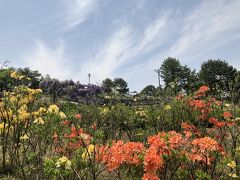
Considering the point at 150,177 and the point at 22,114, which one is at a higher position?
the point at 22,114

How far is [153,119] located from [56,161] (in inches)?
272

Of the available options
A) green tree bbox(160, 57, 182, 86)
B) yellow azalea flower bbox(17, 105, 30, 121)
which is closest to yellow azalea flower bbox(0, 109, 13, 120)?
yellow azalea flower bbox(17, 105, 30, 121)

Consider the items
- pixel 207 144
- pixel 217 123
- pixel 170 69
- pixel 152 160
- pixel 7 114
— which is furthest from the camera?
pixel 170 69

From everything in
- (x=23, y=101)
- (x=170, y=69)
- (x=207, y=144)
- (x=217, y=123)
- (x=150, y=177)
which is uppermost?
(x=170, y=69)

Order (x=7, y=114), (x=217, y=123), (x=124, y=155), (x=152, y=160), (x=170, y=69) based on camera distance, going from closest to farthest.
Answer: (x=152, y=160) < (x=124, y=155) < (x=7, y=114) < (x=217, y=123) < (x=170, y=69)

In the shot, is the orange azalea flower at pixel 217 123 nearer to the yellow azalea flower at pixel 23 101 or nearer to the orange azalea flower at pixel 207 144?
the orange azalea flower at pixel 207 144

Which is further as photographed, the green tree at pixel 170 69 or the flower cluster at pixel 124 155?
the green tree at pixel 170 69

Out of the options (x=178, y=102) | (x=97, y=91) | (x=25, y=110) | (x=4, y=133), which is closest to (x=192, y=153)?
(x=25, y=110)

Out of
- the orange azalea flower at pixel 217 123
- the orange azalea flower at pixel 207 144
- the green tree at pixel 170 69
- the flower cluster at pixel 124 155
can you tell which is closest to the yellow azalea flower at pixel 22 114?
the flower cluster at pixel 124 155

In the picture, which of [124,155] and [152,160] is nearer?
[152,160]

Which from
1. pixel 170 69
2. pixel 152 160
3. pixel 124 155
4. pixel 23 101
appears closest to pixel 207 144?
pixel 152 160

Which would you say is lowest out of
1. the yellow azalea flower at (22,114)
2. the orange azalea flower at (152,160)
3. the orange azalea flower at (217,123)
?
the orange azalea flower at (152,160)

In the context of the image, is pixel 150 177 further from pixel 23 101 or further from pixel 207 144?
pixel 23 101

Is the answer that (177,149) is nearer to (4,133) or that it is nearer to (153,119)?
(4,133)
